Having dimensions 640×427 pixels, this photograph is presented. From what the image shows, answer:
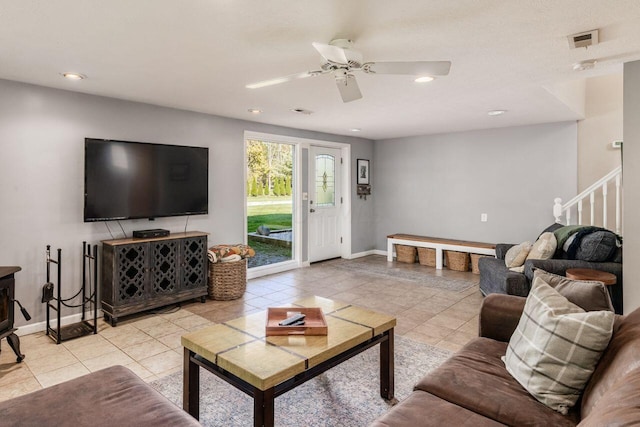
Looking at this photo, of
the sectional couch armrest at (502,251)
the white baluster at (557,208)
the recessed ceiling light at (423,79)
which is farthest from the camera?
the white baluster at (557,208)

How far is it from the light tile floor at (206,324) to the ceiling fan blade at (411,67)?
2.13m

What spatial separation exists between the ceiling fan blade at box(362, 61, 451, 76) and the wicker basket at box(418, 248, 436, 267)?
4.38m

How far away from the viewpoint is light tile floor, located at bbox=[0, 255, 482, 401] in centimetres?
276

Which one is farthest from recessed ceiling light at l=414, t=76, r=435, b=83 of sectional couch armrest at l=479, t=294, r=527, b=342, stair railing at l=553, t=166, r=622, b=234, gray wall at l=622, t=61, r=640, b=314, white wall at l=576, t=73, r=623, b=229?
white wall at l=576, t=73, r=623, b=229

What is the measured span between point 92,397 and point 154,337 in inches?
73.6

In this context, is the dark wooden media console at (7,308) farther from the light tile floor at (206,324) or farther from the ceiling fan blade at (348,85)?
the ceiling fan blade at (348,85)

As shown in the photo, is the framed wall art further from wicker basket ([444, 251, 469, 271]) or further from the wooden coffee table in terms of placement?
the wooden coffee table

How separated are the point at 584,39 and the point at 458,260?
406 cm

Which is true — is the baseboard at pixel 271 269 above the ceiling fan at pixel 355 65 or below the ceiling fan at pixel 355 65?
below

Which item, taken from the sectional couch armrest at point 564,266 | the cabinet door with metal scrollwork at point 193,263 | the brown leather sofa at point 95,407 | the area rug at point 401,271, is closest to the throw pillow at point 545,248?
the sectional couch armrest at point 564,266

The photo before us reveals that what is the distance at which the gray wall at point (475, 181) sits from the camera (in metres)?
5.41

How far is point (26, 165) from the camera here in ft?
11.0

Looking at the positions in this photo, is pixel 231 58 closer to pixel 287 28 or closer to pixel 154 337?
pixel 287 28

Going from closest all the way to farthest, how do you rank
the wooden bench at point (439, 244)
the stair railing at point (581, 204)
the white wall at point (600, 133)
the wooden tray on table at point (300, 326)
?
1. the wooden tray on table at point (300, 326)
2. the stair railing at point (581, 204)
3. the white wall at point (600, 133)
4. the wooden bench at point (439, 244)
